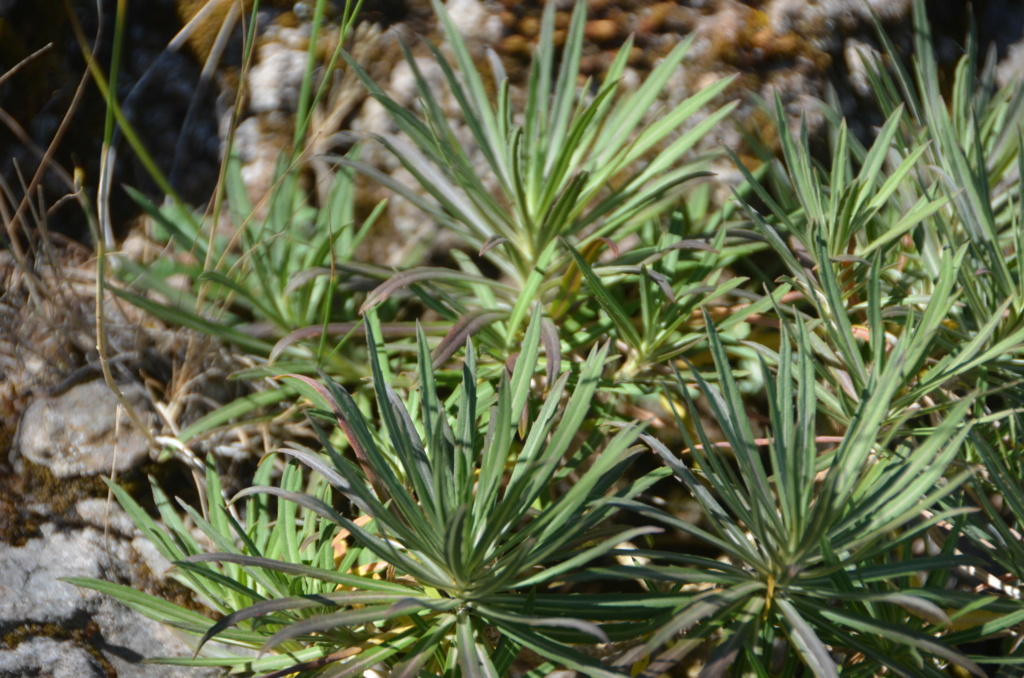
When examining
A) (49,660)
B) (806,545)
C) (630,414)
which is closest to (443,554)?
(806,545)

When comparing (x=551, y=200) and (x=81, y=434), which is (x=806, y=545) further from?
(x=81, y=434)

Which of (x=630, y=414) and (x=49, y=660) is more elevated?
(x=630, y=414)

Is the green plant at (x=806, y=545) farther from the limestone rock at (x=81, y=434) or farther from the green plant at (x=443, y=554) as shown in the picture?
the limestone rock at (x=81, y=434)

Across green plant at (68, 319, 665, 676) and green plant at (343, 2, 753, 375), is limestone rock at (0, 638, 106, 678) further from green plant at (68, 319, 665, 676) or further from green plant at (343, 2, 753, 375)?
green plant at (343, 2, 753, 375)

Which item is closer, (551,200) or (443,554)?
(443,554)

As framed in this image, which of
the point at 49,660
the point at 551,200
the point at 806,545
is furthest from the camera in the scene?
the point at 551,200

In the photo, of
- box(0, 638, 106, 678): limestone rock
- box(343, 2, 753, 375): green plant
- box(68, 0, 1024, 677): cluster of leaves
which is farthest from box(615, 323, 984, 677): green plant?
box(0, 638, 106, 678): limestone rock

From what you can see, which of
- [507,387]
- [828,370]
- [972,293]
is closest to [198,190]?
[507,387]

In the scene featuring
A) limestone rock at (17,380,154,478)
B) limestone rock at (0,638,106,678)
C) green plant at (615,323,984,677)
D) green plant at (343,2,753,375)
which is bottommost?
limestone rock at (0,638,106,678)

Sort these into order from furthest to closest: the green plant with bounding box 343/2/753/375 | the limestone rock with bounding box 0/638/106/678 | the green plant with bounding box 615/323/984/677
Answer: the green plant with bounding box 343/2/753/375, the limestone rock with bounding box 0/638/106/678, the green plant with bounding box 615/323/984/677

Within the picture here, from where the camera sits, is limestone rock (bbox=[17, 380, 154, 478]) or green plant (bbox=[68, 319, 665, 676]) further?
limestone rock (bbox=[17, 380, 154, 478])
